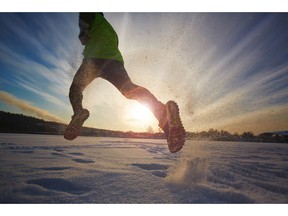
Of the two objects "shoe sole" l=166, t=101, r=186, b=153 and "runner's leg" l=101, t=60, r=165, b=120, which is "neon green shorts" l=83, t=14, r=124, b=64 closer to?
"runner's leg" l=101, t=60, r=165, b=120

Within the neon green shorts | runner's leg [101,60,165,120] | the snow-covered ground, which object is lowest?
the snow-covered ground

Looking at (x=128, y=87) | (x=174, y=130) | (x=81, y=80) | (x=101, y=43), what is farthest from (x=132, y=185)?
(x=101, y=43)

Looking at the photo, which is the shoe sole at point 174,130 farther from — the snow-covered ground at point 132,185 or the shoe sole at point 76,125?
Result: the shoe sole at point 76,125

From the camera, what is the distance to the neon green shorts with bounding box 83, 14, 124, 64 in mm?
1800

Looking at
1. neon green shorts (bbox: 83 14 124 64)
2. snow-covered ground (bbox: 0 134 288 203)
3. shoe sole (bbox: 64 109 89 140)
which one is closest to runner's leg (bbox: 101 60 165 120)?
neon green shorts (bbox: 83 14 124 64)

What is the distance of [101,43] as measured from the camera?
1808 millimetres

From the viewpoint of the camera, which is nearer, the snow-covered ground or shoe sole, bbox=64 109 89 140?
the snow-covered ground

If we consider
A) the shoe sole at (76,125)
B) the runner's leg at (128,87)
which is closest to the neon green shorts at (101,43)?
the runner's leg at (128,87)

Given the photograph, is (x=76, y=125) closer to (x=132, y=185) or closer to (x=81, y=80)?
(x=81, y=80)
